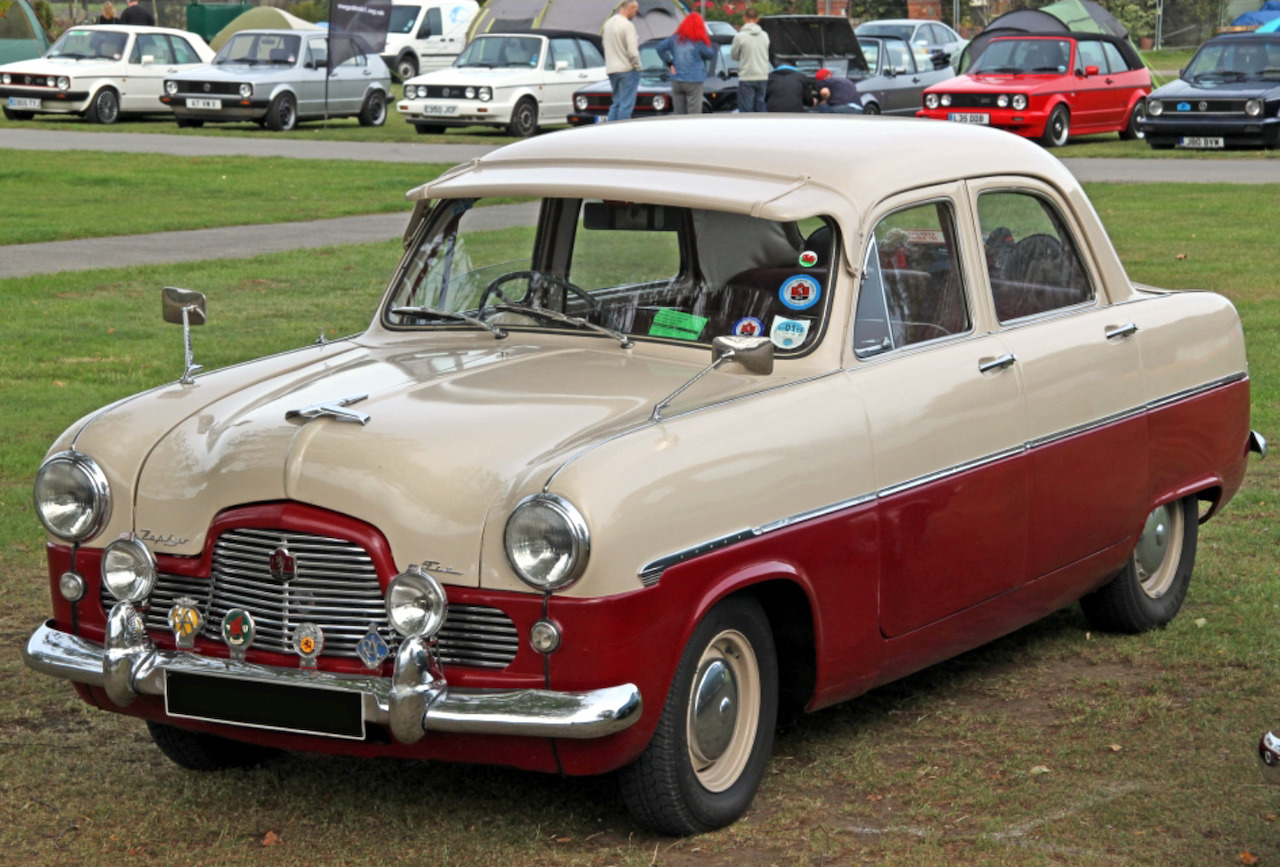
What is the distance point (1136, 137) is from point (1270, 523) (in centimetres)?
2213

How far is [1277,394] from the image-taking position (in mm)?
9914

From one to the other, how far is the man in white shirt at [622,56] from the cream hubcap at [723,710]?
730 inches

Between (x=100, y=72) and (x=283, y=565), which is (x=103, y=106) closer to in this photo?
(x=100, y=72)

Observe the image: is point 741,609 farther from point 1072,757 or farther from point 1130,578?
point 1130,578

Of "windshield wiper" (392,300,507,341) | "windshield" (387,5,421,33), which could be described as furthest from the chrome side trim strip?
"windshield" (387,5,421,33)

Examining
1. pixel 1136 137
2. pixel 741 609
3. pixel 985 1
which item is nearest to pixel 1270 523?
pixel 741 609

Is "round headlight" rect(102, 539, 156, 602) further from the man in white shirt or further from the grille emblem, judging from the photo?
the man in white shirt

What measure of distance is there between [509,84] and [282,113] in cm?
424

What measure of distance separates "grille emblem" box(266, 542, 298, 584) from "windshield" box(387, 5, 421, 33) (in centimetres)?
4087

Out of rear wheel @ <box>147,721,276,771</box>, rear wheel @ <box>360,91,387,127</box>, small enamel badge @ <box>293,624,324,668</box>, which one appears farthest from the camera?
rear wheel @ <box>360,91,387,127</box>

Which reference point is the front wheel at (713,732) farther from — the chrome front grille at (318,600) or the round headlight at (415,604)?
the round headlight at (415,604)

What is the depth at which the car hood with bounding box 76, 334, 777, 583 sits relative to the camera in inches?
165

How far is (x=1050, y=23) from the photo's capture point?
97.3 feet

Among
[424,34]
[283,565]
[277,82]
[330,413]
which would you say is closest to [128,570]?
[283,565]
